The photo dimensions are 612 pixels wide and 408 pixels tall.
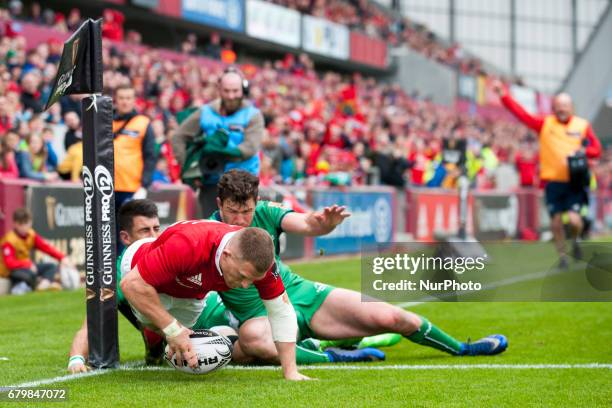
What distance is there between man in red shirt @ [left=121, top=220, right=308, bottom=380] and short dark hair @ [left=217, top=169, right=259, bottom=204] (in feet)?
1.52

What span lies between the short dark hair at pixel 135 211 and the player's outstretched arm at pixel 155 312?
1.18 m

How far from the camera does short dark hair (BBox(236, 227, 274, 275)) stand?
16.8 ft

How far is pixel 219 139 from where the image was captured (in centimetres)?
898

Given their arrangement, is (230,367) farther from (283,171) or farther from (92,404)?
(283,171)

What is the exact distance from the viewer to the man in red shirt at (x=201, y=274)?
17.0 ft

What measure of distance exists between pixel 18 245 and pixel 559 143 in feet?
23.8

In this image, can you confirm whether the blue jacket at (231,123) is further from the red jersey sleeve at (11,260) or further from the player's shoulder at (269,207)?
the red jersey sleeve at (11,260)

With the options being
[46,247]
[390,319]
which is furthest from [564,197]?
[390,319]

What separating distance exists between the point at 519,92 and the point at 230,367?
47.8 metres

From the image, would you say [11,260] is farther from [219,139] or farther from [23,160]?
[219,139]

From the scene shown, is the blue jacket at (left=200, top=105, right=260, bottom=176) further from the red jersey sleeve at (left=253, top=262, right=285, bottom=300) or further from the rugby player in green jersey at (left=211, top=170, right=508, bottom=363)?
the red jersey sleeve at (left=253, top=262, right=285, bottom=300)

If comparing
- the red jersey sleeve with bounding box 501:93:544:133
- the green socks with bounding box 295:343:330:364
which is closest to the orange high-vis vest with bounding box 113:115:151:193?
the green socks with bounding box 295:343:330:364

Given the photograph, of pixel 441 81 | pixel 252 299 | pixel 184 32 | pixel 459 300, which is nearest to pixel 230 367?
pixel 252 299

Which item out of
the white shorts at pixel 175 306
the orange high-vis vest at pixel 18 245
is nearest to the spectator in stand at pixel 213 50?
the orange high-vis vest at pixel 18 245
